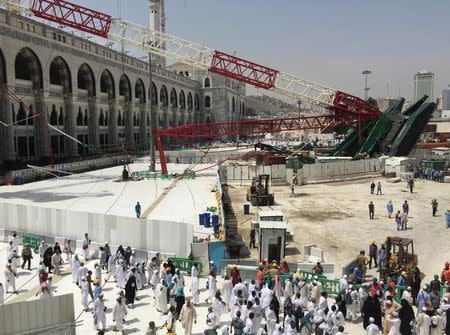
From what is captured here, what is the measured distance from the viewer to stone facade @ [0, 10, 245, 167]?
39.9m

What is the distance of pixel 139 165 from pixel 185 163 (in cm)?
644

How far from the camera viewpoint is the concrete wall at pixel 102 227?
54.0ft

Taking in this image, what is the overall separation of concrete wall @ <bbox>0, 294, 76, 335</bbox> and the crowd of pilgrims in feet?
7.35

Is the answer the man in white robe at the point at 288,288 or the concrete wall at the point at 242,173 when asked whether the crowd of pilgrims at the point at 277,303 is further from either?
the concrete wall at the point at 242,173

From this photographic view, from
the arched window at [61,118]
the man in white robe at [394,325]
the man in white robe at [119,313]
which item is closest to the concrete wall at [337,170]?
the arched window at [61,118]

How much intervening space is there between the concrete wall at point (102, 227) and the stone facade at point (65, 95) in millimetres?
16635

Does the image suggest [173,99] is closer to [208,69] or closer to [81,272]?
[208,69]

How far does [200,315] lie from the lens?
12820mm

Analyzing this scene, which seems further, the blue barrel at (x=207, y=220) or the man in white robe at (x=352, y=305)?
the blue barrel at (x=207, y=220)

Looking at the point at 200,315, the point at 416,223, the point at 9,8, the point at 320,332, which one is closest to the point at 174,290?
the point at 200,315

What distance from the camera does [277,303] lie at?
39.9ft

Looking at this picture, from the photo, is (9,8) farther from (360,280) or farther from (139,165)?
(360,280)

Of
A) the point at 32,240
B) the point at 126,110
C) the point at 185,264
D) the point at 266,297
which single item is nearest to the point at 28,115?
the point at 126,110

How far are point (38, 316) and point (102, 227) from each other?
31.5 feet
